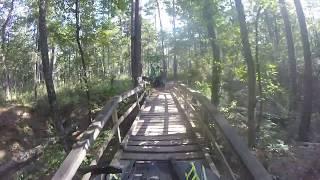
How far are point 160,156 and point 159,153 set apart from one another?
0.94 ft

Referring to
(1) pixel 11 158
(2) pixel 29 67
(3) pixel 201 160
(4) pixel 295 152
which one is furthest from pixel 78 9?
(2) pixel 29 67

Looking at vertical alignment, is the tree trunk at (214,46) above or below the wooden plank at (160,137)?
above

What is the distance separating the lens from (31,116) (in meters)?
21.4

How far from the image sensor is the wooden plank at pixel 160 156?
7.13 m

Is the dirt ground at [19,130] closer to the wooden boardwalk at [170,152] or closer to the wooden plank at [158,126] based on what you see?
the wooden plank at [158,126]

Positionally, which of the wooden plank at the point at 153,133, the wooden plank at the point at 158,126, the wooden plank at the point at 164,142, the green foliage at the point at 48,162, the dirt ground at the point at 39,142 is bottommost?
the green foliage at the point at 48,162

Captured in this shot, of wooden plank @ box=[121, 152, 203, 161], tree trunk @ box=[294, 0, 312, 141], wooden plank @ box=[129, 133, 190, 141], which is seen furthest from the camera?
tree trunk @ box=[294, 0, 312, 141]

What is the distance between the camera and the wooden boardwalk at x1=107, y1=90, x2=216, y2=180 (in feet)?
20.2

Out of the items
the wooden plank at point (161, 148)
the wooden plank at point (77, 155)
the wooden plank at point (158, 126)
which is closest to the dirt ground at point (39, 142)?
the wooden plank at point (158, 126)

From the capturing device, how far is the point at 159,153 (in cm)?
769

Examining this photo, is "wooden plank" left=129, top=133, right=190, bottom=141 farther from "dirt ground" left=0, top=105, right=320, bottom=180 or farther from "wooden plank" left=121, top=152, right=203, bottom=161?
"dirt ground" left=0, top=105, right=320, bottom=180

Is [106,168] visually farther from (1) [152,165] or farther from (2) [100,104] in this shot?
(2) [100,104]

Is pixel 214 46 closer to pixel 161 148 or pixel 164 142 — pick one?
pixel 164 142

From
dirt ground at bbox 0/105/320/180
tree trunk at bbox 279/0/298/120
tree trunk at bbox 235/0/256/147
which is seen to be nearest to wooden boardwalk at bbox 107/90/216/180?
tree trunk at bbox 235/0/256/147
